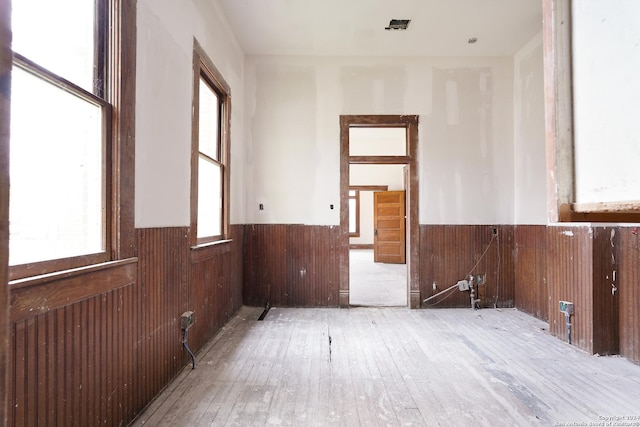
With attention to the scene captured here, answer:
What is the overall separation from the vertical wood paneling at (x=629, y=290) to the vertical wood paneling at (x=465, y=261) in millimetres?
1622

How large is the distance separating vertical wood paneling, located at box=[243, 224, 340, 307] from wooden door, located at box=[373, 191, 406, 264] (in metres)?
4.15

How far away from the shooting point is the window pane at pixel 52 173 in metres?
1.32

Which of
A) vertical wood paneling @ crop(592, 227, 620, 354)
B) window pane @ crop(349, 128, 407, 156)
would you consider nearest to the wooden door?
window pane @ crop(349, 128, 407, 156)

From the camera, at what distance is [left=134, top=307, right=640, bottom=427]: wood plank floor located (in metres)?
2.01

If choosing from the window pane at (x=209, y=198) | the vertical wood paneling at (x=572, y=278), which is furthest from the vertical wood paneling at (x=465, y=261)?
the window pane at (x=209, y=198)

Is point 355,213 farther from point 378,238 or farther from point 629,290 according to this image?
point 629,290

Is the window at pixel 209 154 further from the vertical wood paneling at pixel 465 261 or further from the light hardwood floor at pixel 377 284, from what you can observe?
the vertical wood paneling at pixel 465 261

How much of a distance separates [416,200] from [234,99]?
272 cm

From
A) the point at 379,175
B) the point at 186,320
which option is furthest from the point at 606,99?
the point at 379,175

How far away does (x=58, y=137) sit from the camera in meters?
1.54

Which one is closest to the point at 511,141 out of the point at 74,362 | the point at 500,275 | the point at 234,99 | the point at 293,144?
the point at 500,275

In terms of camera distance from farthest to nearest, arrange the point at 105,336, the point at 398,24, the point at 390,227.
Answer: the point at 390,227 → the point at 398,24 → the point at 105,336

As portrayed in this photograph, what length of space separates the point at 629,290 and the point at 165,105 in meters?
4.01

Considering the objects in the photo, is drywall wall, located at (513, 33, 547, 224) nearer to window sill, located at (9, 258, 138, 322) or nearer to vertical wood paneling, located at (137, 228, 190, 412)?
vertical wood paneling, located at (137, 228, 190, 412)
